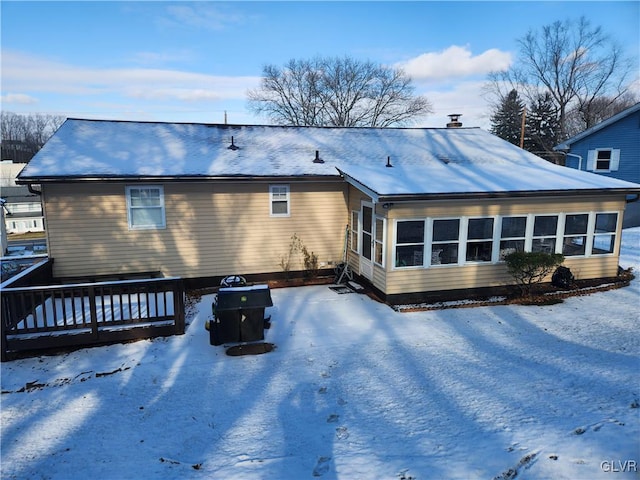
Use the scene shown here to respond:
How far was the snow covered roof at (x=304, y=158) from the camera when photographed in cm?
970

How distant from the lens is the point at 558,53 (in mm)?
37562

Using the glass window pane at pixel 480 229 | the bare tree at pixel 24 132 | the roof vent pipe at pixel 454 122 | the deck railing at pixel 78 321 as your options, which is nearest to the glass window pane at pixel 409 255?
the glass window pane at pixel 480 229

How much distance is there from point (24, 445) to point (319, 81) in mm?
37048

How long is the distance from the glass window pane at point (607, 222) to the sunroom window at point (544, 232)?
54.6 inches

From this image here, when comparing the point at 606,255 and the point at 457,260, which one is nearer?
the point at 457,260

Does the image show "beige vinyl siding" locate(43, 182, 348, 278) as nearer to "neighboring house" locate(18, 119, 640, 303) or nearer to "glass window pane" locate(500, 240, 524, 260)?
"neighboring house" locate(18, 119, 640, 303)

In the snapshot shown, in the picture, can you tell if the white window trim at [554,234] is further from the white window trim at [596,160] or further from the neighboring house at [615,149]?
the white window trim at [596,160]

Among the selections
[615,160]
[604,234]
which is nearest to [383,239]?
[604,234]

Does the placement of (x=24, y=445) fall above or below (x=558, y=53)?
below

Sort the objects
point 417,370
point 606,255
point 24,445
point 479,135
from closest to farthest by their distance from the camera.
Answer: point 24,445 < point 417,370 < point 606,255 < point 479,135

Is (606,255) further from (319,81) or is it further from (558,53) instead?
(558,53)

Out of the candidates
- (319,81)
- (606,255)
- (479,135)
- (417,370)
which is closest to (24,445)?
(417,370)

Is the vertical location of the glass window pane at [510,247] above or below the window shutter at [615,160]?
below

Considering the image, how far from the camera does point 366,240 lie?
420 inches
